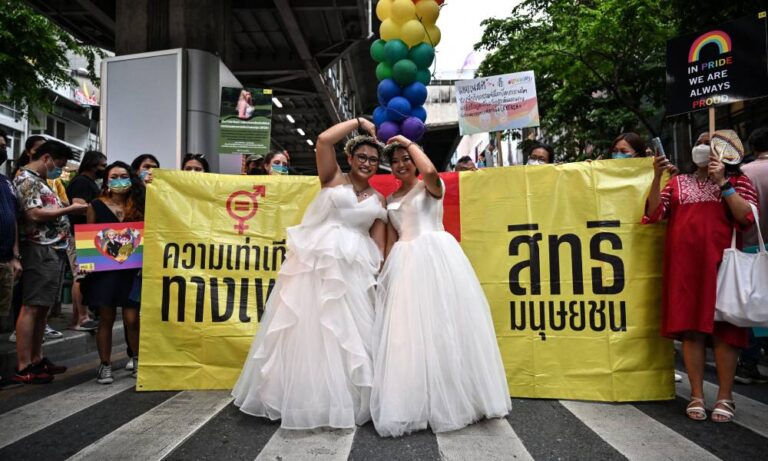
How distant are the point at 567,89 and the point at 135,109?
37.2ft

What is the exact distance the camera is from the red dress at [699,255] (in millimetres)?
3576

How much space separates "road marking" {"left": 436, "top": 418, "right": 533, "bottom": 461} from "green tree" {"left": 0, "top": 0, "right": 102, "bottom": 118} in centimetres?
1334

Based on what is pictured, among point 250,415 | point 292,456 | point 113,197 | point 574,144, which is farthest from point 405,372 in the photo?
point 574,144

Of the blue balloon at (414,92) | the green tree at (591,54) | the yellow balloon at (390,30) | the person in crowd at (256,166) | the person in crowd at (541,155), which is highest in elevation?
the green tree at (591,54)

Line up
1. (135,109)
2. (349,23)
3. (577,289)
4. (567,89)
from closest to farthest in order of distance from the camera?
(577,289)
(135,109)
(349,23)
(567,89)

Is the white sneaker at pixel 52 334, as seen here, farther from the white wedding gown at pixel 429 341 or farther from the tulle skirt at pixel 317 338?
the white wedding gown at pixel 429 341

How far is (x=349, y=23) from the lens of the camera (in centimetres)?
1416

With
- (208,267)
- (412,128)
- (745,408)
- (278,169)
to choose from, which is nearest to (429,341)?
(208,267)

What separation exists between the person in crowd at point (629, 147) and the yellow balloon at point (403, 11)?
3.98 metres

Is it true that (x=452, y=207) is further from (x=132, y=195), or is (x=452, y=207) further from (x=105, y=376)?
(x=105, y=376)

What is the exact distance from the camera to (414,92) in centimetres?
758

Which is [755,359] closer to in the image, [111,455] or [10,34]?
[111,455]

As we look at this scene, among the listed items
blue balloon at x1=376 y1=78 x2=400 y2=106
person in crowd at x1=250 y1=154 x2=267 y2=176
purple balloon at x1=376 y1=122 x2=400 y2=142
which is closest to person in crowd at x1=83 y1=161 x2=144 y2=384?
person in crowd at x1=250 y1=154 x2=267 y2=176

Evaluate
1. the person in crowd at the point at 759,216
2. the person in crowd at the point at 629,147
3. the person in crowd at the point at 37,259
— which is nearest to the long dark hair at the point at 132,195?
the person in crowd at the point at 37,259
